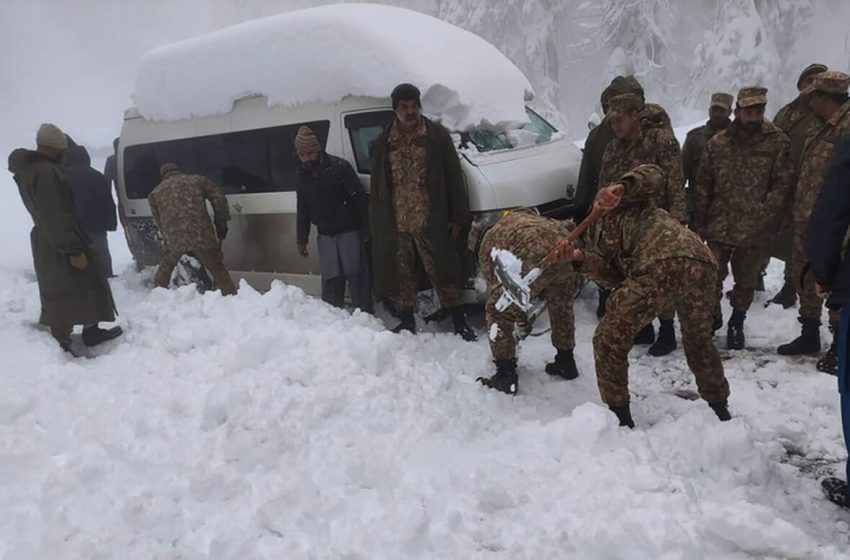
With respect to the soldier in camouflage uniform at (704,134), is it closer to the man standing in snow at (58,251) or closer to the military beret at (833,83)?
the military beret at (833,83)

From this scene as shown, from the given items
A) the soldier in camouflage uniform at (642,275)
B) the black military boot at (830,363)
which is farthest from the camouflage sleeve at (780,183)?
the soldier in camouflage uniform at (642,275)

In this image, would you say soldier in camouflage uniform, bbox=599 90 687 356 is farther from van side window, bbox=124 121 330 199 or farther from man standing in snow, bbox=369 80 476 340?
van side window, bbox=124 121 330 199

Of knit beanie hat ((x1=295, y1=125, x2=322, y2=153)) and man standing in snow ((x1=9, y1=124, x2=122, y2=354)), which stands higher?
knit beanie hat ((x1=295, y1=125, x2=322, y2=153))

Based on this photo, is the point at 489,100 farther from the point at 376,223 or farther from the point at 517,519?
the point at 517,519

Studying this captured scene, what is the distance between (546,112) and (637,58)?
3527mm

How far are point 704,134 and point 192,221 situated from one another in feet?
16.5

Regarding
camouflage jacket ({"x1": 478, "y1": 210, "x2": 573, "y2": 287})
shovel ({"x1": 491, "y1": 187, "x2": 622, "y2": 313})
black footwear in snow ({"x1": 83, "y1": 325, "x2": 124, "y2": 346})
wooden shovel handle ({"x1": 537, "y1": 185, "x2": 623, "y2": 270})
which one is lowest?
black footwear in snow ({"x1": 83, "y1": 325, "x2": 124, "y2": 346})

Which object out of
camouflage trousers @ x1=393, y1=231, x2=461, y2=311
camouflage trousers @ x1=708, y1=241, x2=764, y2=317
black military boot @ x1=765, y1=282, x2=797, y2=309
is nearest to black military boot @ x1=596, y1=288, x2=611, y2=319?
camouflage trousers @ x1=708, y1=241, x2=764, y2=317

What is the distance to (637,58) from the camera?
21188 millimetres

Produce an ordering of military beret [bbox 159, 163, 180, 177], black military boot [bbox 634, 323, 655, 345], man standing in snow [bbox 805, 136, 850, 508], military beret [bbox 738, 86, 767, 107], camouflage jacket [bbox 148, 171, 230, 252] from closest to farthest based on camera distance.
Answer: man standing in snow [bbox 805, 136, 850, 508] < military beret [bbox 738, 86, 767, 107] < black military boot [bbox 634, 323, 655, 345] < camouflage jacket [bbox 148, 171, 230, 252] < military beret [bbox 159, 163, 180, 177]

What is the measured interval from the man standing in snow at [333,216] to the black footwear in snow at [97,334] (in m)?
1.67

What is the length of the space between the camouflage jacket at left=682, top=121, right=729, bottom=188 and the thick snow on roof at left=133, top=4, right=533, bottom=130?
65.6 inches

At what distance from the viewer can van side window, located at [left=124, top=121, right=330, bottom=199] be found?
5766mm

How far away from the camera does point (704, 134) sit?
5.86 meters
